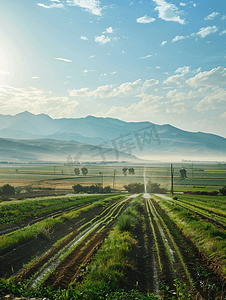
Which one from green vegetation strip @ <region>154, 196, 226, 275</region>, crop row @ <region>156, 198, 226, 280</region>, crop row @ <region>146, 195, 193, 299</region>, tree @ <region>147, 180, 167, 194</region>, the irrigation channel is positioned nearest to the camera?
crop row @ <region>146, 195, 193, 299</region>

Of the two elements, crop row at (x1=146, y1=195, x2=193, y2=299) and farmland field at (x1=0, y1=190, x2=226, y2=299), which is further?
crop row at (x1=146, y1=195, x2=193, y2=299)

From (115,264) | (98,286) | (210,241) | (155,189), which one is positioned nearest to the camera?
(98,286)

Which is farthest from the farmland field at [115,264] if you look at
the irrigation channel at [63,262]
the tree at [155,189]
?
the tree at [155,189]

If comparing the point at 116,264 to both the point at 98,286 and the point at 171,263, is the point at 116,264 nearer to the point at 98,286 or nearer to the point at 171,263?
the point at 98,286

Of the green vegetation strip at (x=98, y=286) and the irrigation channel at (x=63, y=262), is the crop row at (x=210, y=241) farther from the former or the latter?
the irrigation channel at (x=63, y=262)

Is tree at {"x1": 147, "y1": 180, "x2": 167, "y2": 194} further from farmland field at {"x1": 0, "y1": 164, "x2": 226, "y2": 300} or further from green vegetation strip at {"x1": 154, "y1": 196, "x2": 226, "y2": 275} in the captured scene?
farmland field at {"x1": 0, "y1": 164, "x2": 226, "y2": 300}

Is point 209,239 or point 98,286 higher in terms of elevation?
point 209,239

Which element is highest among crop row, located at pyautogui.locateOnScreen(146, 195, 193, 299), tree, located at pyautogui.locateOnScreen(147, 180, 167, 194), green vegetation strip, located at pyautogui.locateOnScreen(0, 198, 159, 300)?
green vegetation strip, located at pyautogui.locateOnScreen(0, 198, 159, 300)

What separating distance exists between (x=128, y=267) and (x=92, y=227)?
10.1 metres

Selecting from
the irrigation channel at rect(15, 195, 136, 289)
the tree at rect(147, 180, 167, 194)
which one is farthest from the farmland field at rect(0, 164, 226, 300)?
the tree at rect(147, 180, 167, 194)

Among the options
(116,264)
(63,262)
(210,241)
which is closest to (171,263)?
(116,264)

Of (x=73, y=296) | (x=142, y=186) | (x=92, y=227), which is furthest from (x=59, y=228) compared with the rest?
(x=142, y=186)

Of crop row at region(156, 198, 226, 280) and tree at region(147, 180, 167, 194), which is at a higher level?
crop row at region(156, 198, 226, 280)

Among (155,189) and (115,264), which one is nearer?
(115,264)
